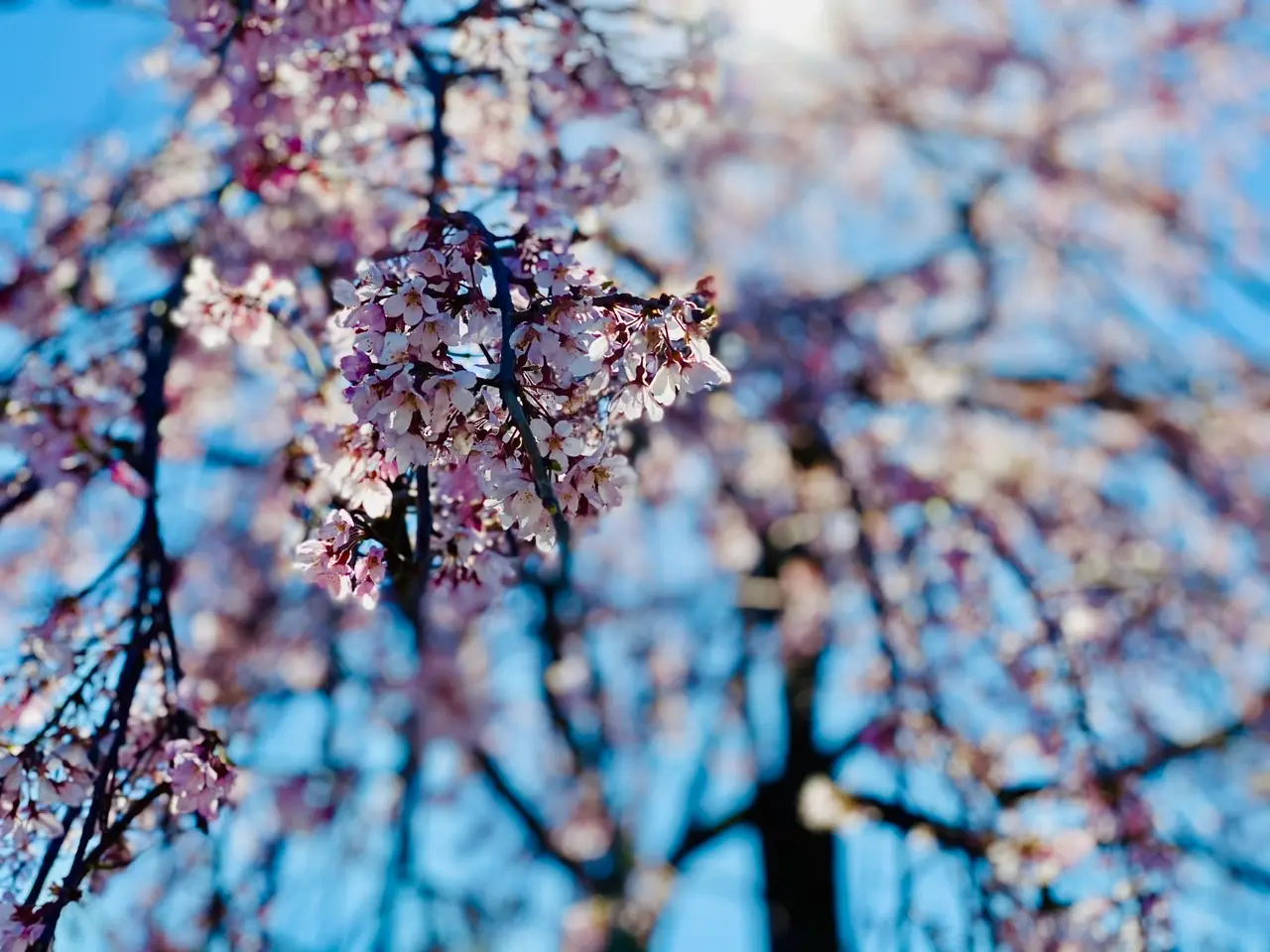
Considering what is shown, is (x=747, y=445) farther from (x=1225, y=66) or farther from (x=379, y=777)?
(x=1225, y=66)

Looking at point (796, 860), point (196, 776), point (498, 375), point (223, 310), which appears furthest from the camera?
point (796, 860)

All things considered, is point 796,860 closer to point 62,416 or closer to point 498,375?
point 62,416

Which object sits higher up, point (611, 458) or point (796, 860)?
point (611, 458)

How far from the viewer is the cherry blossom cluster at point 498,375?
160cm

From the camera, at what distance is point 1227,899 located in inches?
192

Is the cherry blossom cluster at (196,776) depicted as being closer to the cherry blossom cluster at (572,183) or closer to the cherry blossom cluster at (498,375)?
the cherry blossom cluster at (498,375)

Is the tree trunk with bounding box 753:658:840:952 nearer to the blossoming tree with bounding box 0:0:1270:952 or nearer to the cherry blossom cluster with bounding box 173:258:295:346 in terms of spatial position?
the blossoming tree with bounding box 0:0:1270:952

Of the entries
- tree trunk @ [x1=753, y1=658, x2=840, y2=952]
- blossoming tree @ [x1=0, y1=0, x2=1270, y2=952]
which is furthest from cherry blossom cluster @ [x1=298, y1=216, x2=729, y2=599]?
tree trunk @ [x1=753, y1=658, x2=840, y2=952]

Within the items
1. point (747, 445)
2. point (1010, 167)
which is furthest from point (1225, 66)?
point (747, 445)

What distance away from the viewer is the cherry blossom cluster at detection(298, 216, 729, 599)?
1599mm

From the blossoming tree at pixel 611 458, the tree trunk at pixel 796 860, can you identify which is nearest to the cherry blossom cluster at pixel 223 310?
the blossoming tree at pixel 611 458

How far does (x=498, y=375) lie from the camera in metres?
1.53

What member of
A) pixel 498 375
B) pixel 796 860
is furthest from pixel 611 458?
pixel 796 860

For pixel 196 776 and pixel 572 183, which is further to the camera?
pixel 572 183
